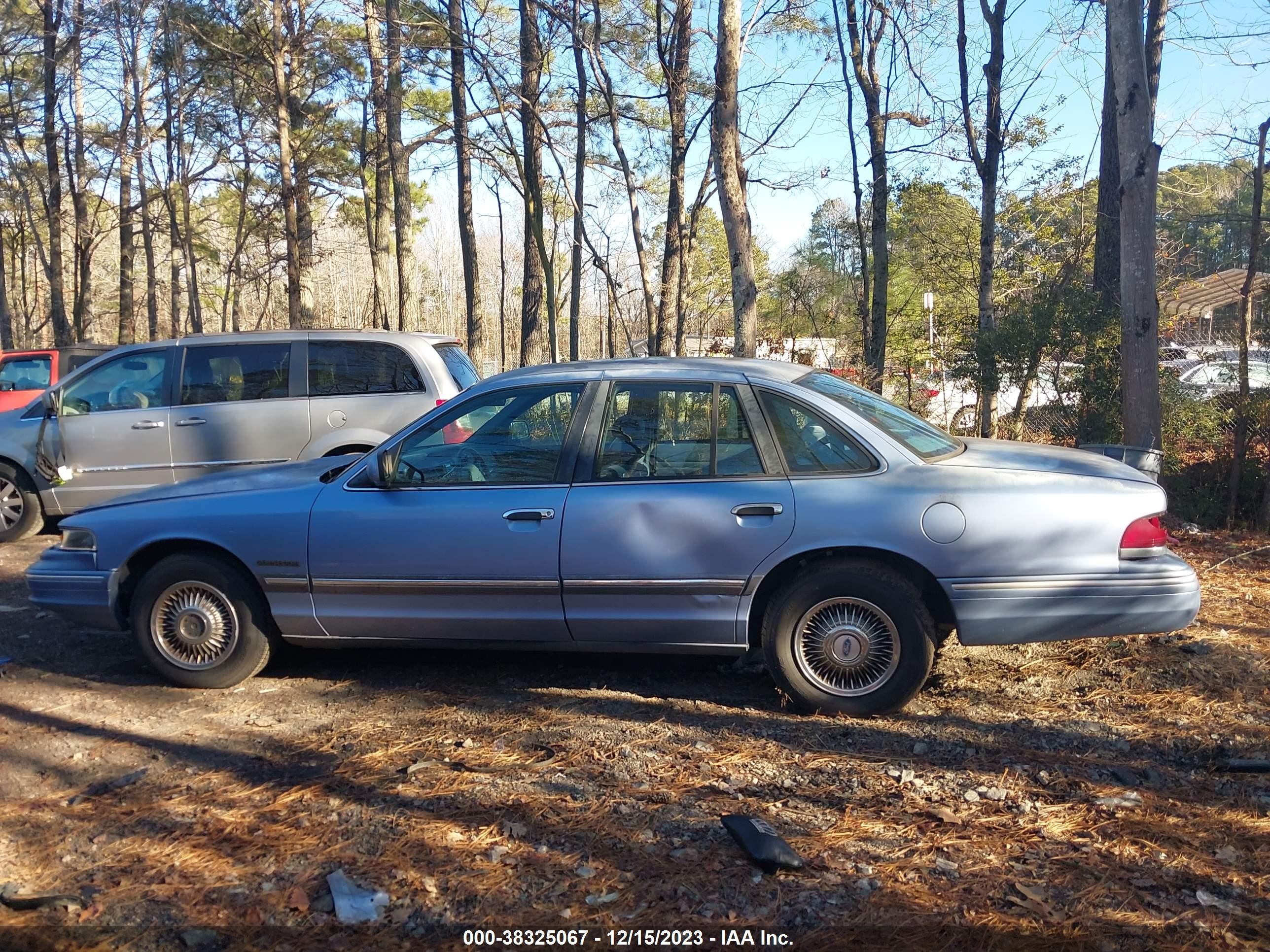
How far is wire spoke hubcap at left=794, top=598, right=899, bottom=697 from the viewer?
4.37m

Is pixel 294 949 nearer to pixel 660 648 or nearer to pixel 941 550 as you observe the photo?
pixel 660 648

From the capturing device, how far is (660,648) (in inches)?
182

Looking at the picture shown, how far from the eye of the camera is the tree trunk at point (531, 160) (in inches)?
634

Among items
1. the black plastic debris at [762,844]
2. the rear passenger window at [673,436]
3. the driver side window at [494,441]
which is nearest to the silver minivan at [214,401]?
the driver side window at [494,441]

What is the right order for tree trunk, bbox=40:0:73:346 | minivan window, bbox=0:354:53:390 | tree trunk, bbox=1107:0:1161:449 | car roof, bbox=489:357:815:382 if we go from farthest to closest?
1. tree trunk, bbox=40:0:73:346
2. minivan window, bbox=0:354:53:390
3. tree trunk, bbox=1107:0:1161:449
4. car roof, bbox=489:357:815:382

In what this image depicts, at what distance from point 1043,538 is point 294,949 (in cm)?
325

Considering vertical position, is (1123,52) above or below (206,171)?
below

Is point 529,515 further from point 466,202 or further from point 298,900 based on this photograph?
point 466,202

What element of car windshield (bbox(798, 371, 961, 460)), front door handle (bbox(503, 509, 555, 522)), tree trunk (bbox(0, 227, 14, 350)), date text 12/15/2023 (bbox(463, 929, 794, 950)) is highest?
tree trunk (bbox(0, 227, 14, 350))

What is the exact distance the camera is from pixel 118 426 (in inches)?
339

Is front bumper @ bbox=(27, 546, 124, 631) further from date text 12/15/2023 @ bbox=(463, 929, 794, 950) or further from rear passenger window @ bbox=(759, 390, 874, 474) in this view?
rear passenger window @ bbox=(759, 390, 874, 474)

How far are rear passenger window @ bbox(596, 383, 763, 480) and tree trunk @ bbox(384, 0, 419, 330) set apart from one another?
46.0 ft

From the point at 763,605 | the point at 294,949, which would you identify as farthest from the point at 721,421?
the point at 294,949

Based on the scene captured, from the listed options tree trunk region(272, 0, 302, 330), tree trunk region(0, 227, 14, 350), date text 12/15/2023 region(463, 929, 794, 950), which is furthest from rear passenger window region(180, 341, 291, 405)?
tree trunk region(0, 227, 14, 350)
